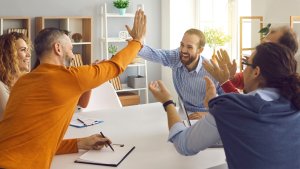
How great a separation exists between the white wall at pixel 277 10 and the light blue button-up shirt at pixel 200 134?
2785 mm

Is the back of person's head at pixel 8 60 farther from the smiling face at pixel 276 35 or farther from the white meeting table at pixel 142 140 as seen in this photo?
the smiling face at pixel 276 35

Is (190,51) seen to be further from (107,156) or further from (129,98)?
(129,98)

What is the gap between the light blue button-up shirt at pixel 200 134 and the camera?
1519 mm

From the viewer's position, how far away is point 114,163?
1832 millimetres

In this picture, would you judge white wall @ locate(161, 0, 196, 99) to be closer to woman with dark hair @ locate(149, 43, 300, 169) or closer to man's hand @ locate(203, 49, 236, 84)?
man's hand @ locate(203, 49, 236, 84)

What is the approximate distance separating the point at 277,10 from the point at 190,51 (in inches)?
59.6

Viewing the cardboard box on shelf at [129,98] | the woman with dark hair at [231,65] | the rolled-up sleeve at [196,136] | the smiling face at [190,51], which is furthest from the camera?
the cardboard box on shelf at [129,98]

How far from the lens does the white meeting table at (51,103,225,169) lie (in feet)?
6.09

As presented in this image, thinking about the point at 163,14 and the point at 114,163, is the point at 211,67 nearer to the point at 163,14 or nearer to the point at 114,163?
the point at 114,163

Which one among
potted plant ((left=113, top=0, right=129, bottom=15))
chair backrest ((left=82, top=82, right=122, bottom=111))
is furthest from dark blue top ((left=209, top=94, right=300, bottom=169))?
potted plant ((left=113, top=0, right=129, bottom=15))

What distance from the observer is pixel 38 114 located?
5.82ft

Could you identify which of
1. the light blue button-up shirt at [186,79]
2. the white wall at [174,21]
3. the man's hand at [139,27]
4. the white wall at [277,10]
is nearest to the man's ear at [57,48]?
the man's hand at [139,27]

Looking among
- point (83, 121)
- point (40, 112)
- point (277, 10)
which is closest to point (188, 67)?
point (83, 121)

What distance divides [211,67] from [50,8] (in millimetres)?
3782
